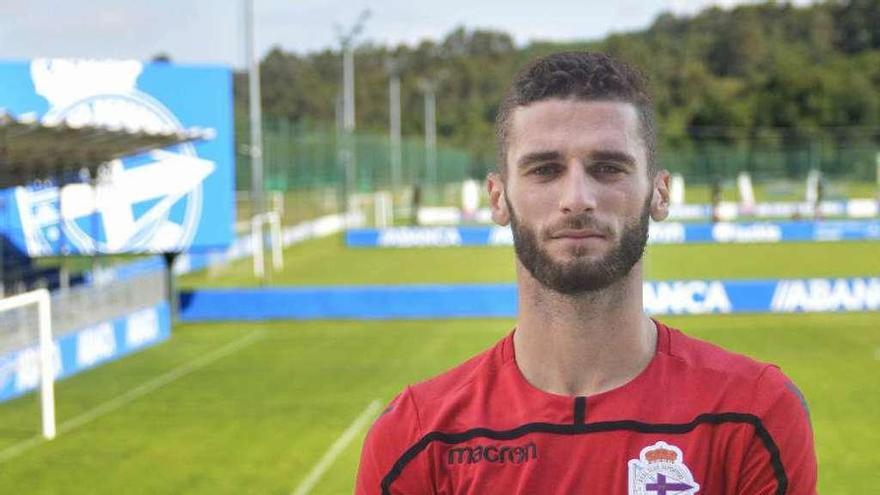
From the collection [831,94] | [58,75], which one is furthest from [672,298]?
[831,94]

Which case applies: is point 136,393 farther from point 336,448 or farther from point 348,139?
point 348,139

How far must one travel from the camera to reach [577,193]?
225 centimetres

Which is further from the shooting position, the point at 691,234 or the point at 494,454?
the point at 691,234

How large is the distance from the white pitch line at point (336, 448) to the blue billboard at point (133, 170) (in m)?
8.82

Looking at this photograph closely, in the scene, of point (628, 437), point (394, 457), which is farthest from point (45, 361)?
point (628, 437)

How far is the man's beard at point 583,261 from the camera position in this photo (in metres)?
2.29

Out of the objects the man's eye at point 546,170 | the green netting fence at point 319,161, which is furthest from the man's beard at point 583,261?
the green netting fence at point 319,161

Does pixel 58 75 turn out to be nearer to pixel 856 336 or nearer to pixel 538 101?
pixel 856 336

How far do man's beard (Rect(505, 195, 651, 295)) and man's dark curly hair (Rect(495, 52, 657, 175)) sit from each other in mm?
142

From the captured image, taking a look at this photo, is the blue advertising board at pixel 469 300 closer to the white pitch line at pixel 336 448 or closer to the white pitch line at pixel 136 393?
the white pitch line at pixel 136 393

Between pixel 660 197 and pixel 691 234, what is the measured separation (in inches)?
1388

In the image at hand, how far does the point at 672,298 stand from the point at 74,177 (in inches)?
372

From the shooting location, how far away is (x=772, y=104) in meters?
93.4

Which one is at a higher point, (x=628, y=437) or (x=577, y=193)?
(x=577, y=193)
